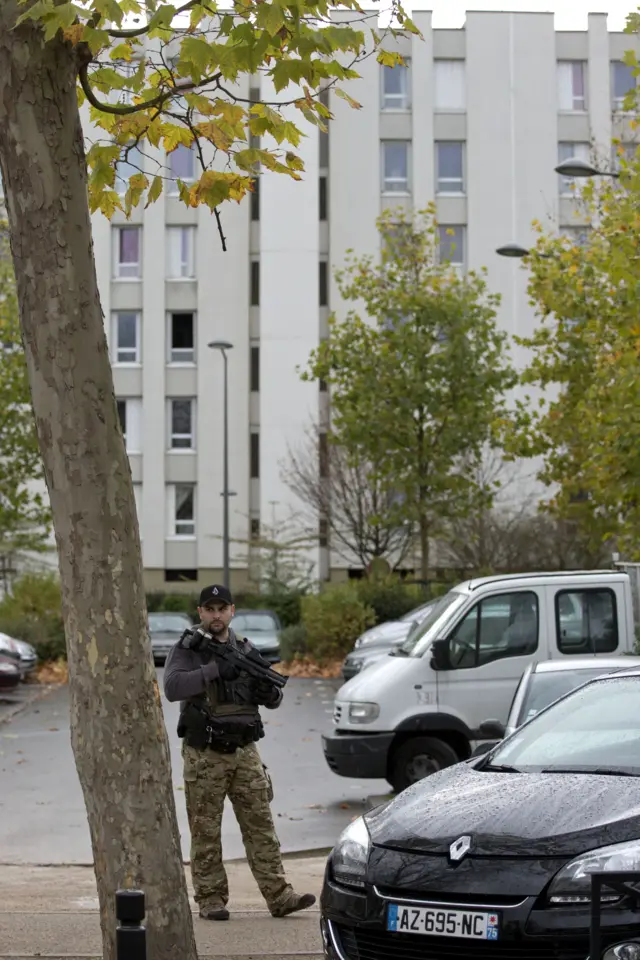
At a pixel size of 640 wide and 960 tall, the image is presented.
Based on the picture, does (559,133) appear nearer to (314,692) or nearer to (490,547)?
(490,547)

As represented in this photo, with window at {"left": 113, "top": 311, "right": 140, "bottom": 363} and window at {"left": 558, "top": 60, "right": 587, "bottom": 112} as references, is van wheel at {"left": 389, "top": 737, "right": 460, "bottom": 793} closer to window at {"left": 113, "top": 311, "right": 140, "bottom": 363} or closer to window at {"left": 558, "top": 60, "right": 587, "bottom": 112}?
window at {"left": 113, "top": 311, "right": 140, "bottom": 363}

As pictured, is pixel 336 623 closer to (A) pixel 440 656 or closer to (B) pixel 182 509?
(A) pixel 440 656

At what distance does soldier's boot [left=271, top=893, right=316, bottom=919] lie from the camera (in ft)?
28.4

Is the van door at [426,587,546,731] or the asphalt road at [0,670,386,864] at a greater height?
the van door at [426,587,546,731]

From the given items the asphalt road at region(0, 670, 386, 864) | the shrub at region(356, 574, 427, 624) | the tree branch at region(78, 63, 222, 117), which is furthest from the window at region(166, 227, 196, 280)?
the tree branch at region(78, 63, 222, 117)

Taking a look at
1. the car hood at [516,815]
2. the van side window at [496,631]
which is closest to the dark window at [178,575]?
the van side window at [496,631]

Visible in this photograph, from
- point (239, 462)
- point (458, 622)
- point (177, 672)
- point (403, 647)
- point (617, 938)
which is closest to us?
point (617, 938)

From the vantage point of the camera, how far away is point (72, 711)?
6.31 m

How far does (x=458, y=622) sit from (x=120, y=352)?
4302cm

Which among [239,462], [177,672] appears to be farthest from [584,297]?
[239,462]

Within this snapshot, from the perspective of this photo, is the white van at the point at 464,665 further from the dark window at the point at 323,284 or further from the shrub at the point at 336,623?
the dark window at the point at 323,284

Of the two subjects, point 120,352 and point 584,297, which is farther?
point 120,352

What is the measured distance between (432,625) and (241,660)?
641 cm

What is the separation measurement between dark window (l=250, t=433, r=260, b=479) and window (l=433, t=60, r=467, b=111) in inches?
536
